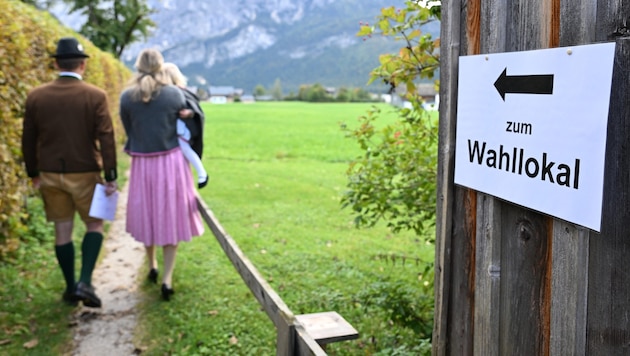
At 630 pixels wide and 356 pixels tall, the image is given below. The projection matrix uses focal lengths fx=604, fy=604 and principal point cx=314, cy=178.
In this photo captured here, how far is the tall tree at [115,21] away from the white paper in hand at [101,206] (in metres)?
30.5

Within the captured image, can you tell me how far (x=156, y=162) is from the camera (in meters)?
5.29

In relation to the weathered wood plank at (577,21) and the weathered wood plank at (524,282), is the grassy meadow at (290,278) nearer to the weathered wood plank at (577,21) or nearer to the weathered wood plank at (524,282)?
the weathered wood plank at (524,282)

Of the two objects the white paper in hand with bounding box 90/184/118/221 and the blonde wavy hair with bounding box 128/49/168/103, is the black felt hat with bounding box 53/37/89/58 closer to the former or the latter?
the blonde wavy hair with bounding box 128/49/168/103

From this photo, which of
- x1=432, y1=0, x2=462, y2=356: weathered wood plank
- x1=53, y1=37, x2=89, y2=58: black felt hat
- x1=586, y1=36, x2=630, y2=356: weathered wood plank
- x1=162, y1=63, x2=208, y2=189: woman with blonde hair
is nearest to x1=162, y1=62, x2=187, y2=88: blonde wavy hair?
x1=162, y1=63, x2=208, y2=189: woman with blonde hair

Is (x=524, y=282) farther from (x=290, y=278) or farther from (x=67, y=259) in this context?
(x=290, y=278)

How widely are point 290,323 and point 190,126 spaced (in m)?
3.07

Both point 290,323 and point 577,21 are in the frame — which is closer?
point 577,21

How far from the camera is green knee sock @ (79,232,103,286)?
16.5ft

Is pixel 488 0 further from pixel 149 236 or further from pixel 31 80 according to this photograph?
pixel 31 80

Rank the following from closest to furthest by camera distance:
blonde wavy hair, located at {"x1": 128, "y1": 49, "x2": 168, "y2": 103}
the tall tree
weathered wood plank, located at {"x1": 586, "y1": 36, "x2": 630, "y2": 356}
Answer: weathered wood plank, located at {"x1": 586, "y1": 36, "x2": 630, "y2": 356} < blonde wavy hair, located at {"x1": 128, "y1": 49, "x2": 168, "y2": 103} < the tall tree

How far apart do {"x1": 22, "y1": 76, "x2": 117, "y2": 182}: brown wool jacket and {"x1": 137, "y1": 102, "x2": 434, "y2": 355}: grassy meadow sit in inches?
54.7

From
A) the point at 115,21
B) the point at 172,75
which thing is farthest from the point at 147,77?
Answer: the point at 115,21

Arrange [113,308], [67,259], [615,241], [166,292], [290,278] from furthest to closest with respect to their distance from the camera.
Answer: [290,278]
[166,292]
[113,308]
[67,259]
[615,241]

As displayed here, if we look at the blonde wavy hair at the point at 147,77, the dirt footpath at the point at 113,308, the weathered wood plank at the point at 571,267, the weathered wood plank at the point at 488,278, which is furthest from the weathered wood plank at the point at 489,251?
the blonde wavy hair at the point at 147,77
